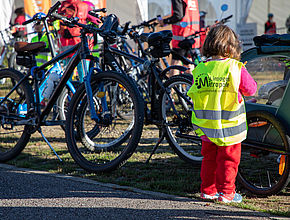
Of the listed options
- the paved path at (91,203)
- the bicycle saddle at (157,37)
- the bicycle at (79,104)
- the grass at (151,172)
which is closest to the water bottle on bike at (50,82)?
the bicycle at (79,104)

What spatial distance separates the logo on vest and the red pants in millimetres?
452

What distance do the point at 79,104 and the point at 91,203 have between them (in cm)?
140

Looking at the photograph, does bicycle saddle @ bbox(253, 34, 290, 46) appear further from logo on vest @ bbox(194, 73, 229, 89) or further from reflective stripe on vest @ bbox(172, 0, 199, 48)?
reflective stripe on vest @ bbox(172, 0, 199, 48)

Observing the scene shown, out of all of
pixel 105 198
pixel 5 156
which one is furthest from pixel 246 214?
pixel 5 156

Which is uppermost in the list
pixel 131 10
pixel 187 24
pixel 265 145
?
pixel 131 10

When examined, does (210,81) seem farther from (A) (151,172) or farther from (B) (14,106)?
(B) (14,106)

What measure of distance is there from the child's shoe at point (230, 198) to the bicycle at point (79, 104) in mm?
995

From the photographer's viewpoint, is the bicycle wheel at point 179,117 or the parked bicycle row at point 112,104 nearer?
the parked bicycle row at point 112,104

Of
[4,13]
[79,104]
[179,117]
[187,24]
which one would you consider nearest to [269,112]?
[179,117]

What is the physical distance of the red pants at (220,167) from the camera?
333cm

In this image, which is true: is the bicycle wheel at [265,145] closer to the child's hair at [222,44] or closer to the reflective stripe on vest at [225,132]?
the reflective stripe on vest at [225,132]

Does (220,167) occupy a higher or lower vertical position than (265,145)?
lower

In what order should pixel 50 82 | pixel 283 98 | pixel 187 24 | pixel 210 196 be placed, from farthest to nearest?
pixel 187 24 → pixel 50 82 → pixel 283 98 → pixel 210 196

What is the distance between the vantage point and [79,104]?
4508 millimetres
